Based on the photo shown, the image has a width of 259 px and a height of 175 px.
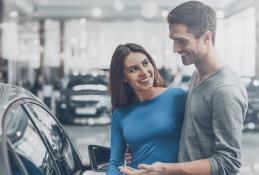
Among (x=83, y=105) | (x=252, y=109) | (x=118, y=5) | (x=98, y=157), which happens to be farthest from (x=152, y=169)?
(x=118, y=5)

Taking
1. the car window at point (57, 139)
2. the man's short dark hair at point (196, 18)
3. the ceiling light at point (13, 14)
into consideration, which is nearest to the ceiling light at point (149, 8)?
the ceiling light at point (13, 14)

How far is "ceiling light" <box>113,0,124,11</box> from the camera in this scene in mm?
21747

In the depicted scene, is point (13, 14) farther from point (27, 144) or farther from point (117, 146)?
point (27, 144)

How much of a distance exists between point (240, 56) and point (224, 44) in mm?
1371

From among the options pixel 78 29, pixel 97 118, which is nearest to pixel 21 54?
pixel 78 29

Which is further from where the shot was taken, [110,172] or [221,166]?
[110,172]

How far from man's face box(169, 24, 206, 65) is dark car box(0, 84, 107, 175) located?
648 millimetres

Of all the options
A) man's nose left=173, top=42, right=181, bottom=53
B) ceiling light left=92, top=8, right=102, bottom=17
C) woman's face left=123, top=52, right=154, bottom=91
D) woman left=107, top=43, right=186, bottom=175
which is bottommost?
woman left=107, top=43, right=186, bottom=175

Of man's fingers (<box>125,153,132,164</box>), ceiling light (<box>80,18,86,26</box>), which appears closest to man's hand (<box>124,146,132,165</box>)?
man's fingers (<box>125,153,132,164</box>)

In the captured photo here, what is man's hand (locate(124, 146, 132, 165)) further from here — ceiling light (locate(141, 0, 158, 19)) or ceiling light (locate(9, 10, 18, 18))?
ceiling light (locate(141, 0, 158, 19))

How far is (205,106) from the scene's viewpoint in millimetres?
2018

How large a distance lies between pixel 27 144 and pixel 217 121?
Result: 0.80 metres

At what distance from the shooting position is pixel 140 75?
8.07 ft

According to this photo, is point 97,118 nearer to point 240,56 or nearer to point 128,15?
point 240,56
